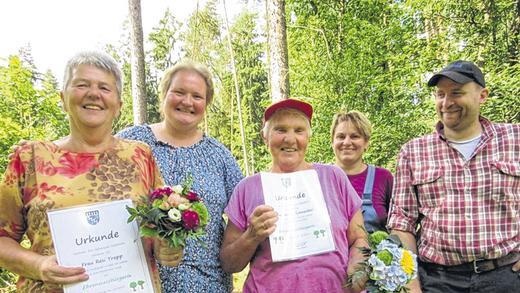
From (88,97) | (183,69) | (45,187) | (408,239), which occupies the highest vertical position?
(183,69)

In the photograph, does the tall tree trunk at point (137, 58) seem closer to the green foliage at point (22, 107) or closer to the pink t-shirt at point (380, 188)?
the green foliage at point (22, 107)

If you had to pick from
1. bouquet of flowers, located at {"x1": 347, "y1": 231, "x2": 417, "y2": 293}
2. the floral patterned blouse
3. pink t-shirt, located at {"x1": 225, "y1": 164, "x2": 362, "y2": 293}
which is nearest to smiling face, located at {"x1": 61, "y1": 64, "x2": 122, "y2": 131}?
the floral patterned blouse

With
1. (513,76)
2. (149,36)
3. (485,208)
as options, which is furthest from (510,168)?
(149,36)

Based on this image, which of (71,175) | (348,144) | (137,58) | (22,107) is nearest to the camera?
(71,175)

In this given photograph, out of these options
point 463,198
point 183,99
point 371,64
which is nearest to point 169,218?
point 183,99

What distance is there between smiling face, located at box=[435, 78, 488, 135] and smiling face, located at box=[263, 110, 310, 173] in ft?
3.79

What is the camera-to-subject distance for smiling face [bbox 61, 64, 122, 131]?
2080 millimetres

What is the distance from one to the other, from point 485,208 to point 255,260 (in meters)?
1.70

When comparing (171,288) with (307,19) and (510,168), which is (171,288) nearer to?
(510,168)

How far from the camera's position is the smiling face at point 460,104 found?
2971 mm

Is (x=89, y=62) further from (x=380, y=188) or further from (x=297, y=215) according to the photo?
(x=380, y=188)

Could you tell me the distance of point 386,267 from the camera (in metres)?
2.10

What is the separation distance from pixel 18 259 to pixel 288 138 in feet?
5.33

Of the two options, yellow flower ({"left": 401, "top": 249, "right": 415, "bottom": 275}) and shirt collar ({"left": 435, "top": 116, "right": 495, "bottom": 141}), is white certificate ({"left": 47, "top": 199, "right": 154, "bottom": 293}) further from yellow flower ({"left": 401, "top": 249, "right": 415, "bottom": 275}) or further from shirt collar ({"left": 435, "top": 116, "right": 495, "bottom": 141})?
shirt collar ({"left": 435, "top": 116, "right": 495, "bottom": 141})
